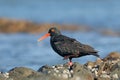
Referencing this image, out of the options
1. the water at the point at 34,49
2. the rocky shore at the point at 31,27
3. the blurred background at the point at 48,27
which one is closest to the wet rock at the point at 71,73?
the water at the point at 34,49

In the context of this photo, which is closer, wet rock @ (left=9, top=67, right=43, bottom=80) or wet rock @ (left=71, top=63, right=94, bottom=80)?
wet rock @ (left=9, top=67, right=43, bottom=80)

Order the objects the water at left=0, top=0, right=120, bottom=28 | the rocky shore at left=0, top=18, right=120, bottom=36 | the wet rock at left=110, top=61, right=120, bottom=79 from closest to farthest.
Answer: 1. the wet rock at left=110, top=61, right=120, bottom=79
2. the rocky shore at left=0, top=18, right=120, bottom=36
3. the water at left=0, top=0, right=120, bottom=28

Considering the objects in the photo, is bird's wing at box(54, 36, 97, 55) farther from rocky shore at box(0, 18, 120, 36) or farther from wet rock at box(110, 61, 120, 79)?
rocky shore at box(0, 18, 120, 36)

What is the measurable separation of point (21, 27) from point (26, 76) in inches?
810

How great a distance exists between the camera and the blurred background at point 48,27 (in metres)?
22.8

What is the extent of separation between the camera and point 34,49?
25.9 metres

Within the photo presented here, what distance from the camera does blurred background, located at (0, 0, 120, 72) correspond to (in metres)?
22.8

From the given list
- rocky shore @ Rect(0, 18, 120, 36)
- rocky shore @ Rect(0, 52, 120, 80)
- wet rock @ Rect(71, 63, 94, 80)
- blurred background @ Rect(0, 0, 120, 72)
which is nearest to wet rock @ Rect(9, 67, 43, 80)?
rocky shore @ Rect(0, 52, 120, 80)

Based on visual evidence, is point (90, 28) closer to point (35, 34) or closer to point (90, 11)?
point (35, 34)

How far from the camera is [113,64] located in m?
14.6

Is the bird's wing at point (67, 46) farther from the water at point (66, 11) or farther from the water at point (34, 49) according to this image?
the water at point (66, 11)

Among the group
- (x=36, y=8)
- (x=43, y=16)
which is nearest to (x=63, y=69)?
(x=43, y=16)

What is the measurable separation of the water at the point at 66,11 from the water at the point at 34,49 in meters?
5.45

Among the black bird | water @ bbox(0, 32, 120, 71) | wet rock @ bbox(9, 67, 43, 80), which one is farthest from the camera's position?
water @ bbox(0, 32, 120, 71)
